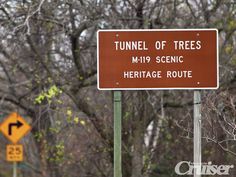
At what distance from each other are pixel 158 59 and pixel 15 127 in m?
10.6

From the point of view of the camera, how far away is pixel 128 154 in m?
12.2

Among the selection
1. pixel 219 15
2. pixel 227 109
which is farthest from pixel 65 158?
pixel 227 109

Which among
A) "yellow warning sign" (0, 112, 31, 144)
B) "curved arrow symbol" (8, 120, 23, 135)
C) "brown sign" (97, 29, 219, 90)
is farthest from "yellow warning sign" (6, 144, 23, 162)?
"brown sign" (97, 29, 219, 90)

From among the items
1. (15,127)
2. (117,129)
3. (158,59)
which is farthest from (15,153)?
(158,59)

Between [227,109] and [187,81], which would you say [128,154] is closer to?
[227,109]

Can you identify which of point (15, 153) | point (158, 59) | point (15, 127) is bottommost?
point (15, 153)

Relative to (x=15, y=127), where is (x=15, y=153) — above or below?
below

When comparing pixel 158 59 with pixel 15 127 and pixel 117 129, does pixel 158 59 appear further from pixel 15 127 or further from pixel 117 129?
pixel 15 127

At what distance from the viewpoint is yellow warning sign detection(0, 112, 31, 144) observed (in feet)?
51.9

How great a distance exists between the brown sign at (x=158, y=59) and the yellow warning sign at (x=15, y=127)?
10.1 metres

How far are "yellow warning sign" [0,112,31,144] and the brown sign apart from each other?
10057 mm

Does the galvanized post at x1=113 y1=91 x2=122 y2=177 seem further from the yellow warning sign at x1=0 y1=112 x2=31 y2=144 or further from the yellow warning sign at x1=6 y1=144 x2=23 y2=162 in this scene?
the yellow warning sign at x1=0 y1=112 x2=31 y2=144

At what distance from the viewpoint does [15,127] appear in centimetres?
1602

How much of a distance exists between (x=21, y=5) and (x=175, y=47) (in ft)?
16.5
